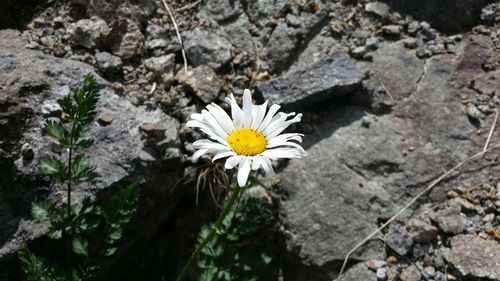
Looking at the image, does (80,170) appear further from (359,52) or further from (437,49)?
(437,49)

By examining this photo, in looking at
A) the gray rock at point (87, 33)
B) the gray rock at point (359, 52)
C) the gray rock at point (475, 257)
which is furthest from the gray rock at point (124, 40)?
the gray rock at point (475, 257)

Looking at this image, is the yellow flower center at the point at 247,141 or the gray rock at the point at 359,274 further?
the gray rock at the point at 359,274

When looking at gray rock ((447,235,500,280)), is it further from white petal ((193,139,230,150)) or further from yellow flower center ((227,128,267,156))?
white petal ((193,139,230,150))

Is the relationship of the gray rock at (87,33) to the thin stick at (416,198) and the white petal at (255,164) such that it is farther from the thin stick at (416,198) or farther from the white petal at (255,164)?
the thin stick at (416,198)

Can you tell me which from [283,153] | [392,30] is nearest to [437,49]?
[392,30]

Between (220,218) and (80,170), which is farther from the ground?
(80,170)

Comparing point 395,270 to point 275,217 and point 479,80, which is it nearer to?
point 275,217
